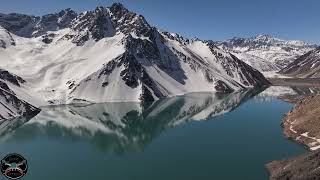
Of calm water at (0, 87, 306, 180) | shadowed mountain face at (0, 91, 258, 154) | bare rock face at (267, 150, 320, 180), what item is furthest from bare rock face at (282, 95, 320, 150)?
shadowed mountain face at (0, 91, 258, 154)

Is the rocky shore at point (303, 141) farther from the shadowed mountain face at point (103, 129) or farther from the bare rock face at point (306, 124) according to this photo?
the shadowed mountain face at point (103, 129)

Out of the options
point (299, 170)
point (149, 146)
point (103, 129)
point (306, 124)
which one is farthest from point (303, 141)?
point (103, 129)

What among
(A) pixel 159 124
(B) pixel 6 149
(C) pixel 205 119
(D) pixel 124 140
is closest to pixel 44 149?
(B) pixel 6 149

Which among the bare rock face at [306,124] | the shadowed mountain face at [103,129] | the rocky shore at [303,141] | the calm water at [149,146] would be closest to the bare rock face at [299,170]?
the rocky shore at [303,141]

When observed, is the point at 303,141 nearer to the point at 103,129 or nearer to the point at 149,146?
the point at 149,146

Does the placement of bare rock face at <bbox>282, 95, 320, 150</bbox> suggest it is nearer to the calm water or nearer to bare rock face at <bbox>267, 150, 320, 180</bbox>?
the calm water
